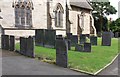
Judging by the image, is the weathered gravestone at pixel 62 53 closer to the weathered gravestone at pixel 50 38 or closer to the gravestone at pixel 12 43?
the gravestone at pixel 12 43

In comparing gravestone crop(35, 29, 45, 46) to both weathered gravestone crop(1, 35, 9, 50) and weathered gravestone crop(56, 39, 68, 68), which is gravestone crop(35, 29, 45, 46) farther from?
weathered gravestone crop(56, 39, 68, 68)

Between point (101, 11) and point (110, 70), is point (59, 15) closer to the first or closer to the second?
point (110, 70)

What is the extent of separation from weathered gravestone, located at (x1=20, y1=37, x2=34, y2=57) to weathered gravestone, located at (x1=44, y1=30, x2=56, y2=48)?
13.0ft

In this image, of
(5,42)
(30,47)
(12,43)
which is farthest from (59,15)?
(30,47)

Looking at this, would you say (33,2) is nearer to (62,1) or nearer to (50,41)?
(62,1)

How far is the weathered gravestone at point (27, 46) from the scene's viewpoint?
52.9ft

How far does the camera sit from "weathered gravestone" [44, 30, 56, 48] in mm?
21170

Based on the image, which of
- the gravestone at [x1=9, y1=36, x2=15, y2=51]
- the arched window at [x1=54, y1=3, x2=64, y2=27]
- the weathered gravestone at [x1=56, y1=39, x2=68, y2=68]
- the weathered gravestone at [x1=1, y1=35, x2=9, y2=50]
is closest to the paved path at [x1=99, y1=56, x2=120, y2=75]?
the weathered gravestone at [x1=56, y1=39, x2=68, y2=68]

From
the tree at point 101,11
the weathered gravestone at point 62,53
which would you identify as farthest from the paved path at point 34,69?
the tree at point 101,11

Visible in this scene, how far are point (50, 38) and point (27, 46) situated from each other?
4892mm

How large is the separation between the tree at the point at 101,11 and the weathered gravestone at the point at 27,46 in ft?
173

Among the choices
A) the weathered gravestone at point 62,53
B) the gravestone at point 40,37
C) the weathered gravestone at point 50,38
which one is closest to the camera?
Result: the weathered gravestone at point 62,53

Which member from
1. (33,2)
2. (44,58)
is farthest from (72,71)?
(33,2)

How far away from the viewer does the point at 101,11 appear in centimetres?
7056
